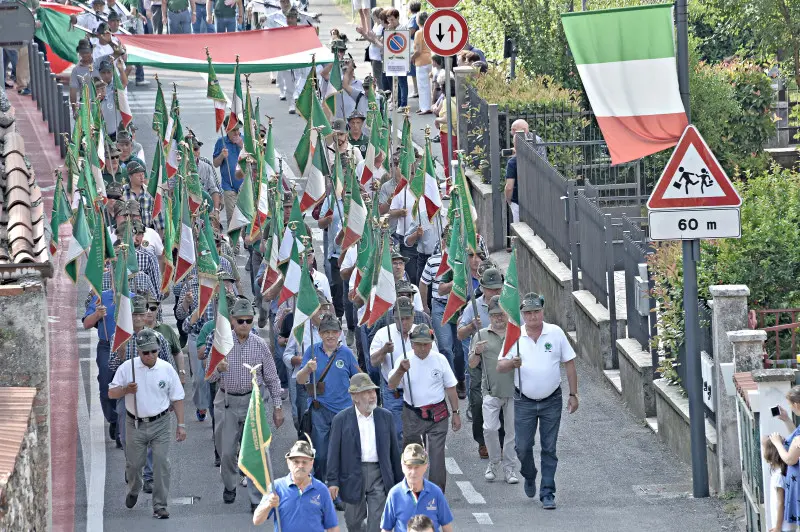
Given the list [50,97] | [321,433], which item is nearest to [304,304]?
[321,433]

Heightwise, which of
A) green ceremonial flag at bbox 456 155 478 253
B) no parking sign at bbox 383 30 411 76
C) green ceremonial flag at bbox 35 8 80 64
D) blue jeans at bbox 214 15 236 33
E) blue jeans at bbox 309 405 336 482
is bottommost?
blue jeans at bbox 309 405 336 482

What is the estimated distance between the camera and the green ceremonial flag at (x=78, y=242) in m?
19.1

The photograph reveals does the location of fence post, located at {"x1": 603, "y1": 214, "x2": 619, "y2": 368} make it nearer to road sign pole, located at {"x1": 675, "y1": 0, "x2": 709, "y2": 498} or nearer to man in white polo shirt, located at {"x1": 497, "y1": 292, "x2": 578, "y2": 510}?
man in white polo shirt, located at {"x1": 497, "y1": 292, "x2": 578, "y2": 510}

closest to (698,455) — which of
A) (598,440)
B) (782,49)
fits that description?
Result: (598,440)

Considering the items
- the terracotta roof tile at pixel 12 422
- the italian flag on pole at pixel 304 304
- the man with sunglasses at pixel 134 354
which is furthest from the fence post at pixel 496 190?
the terracotta roof tile at pixel 12 422

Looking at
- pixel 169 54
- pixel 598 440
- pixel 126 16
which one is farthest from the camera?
pixel 126 16

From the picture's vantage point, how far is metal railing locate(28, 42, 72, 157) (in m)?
29.0

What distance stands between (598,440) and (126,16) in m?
19.7

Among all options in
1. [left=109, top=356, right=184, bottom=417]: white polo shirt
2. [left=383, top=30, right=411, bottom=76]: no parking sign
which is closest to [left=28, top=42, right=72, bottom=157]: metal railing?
[left=383, top=30, right=411, bottom=76]: no parking sign

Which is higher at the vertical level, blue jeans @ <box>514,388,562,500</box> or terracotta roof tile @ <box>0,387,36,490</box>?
terracotta roof tile @ <box>0,387,36,490</box>

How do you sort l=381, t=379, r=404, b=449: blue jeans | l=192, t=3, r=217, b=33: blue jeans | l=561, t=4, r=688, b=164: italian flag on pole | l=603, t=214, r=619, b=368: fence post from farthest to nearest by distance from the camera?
l=192, t=3, r=217, b=33: blue jeans < l=603, t=214, r=619, b=368: fence post < l=381, t=379, r=404, b=449: blue jeans < l=561, t=4, r=688, b=164: italian flag on pole

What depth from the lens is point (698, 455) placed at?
49.0ft

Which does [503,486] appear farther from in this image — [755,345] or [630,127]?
[630,127]

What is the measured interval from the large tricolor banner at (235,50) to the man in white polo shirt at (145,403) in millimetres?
12999
